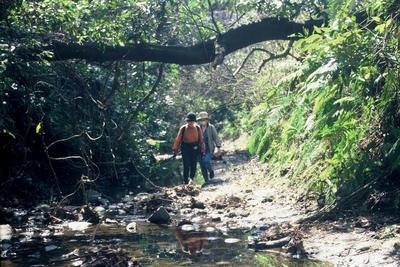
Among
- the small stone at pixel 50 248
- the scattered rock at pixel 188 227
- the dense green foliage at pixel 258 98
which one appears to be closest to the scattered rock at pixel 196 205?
the dense green foliage at pixel 258 98

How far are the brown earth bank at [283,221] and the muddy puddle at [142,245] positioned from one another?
32 cm

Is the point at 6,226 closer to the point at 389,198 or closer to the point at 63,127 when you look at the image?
the point at 63,127

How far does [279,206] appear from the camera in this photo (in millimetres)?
9773

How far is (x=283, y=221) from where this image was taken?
28.3 ft

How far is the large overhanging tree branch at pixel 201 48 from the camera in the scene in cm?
1019

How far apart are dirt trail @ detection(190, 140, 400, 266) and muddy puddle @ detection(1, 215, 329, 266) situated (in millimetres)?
473

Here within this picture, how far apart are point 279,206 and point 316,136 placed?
2288mm

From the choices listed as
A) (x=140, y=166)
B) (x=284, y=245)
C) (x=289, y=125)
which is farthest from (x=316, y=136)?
(x=140, y=166)

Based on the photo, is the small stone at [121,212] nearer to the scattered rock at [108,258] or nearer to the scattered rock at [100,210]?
the scattered rock at [100,210]

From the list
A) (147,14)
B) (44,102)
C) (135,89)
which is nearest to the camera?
(147,14)

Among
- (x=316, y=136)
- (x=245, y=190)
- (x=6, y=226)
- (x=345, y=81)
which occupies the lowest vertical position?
(x=245, y=190)

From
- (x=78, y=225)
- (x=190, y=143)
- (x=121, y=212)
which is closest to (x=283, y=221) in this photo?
(x=78, y=225)

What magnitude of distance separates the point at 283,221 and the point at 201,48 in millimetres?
4022

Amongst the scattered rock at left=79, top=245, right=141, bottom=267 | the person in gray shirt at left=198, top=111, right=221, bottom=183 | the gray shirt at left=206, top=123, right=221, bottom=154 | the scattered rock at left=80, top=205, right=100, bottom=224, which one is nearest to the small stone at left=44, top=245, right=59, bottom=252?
the scattered rock at left=79, top=245, right=141, bottom=267
